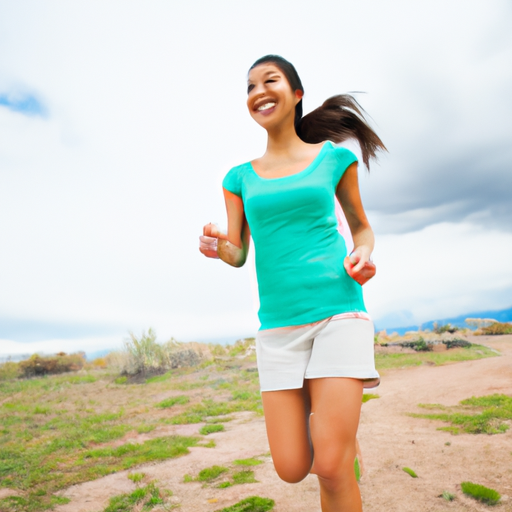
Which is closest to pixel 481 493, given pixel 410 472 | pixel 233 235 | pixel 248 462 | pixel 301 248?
pixel 410 472

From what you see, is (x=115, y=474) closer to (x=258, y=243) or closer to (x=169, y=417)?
(x=169, y=417)

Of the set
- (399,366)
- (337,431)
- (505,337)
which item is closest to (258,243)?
(337,431)

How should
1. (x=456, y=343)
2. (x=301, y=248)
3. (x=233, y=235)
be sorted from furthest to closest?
(x=456, y=343)
(x=233, y=235)
(x=301, y=248)

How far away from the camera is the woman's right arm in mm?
2443

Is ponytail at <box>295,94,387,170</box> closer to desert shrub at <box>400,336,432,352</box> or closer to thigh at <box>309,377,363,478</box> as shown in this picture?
thigh at <box>309,377,363,478</box>

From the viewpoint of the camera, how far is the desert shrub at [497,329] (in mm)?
14000

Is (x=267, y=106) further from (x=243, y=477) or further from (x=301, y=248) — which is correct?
(x=243, y=477)

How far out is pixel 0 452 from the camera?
6168mm

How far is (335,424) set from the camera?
1924 millimetres

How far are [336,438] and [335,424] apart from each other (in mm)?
57

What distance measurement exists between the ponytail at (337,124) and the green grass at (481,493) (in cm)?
243

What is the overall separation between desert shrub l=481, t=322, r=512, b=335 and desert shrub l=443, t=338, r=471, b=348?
256cm

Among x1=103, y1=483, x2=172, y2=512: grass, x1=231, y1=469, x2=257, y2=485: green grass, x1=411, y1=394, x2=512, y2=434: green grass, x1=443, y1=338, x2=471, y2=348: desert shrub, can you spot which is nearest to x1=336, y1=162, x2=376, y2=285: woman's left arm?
x1=231, y1=469, x2=257, y2=485: green grass

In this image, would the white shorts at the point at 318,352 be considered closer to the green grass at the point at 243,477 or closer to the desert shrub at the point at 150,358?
the green grass at the point at 243,477
